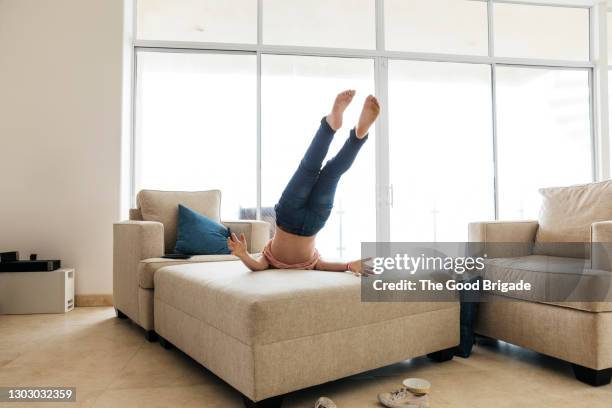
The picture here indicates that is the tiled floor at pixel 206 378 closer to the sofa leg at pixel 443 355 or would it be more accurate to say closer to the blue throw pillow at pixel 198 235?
the sofa leg at pixel 443 355

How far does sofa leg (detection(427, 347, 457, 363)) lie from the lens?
2178mm

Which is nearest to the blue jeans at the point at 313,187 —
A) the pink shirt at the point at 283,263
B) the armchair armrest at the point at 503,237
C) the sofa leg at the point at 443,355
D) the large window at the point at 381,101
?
the pink shirt at the point at 283,263

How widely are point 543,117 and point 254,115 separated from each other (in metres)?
3.21

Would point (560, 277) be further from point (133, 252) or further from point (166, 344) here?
point (133, 252)

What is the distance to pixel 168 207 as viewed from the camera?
3.19 m

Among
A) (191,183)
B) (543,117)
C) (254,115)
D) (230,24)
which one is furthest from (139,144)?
(543,117)

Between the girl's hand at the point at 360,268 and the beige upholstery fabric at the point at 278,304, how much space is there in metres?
0.06

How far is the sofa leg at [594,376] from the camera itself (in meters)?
1.87

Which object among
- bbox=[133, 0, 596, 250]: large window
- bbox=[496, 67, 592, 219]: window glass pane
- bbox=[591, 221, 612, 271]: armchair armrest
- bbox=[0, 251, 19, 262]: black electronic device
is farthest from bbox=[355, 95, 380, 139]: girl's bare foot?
bbox=[496, 67, 592, 219]: window glass pane

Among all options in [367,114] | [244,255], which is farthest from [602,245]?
[244,255]

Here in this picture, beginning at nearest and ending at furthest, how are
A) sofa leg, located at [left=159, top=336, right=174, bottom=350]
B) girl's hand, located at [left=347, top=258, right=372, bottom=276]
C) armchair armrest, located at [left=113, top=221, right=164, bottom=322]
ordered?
girl's hand, located at [left=347, top=258, right=372, bottom=276]
sofa leg, located at [left=159, top=336, right=174, bottom=350]
armchair armrest, located at [left=113, top=221, right=164, bottom=322]

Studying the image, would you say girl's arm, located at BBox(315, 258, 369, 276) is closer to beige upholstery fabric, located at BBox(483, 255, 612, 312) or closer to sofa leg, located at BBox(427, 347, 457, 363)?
sofa leg, located at BBox(427, 347, 457, 363)

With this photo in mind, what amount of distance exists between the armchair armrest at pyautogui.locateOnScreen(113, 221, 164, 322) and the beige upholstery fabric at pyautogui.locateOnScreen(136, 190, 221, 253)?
246mm

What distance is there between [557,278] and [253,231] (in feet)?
6.61
